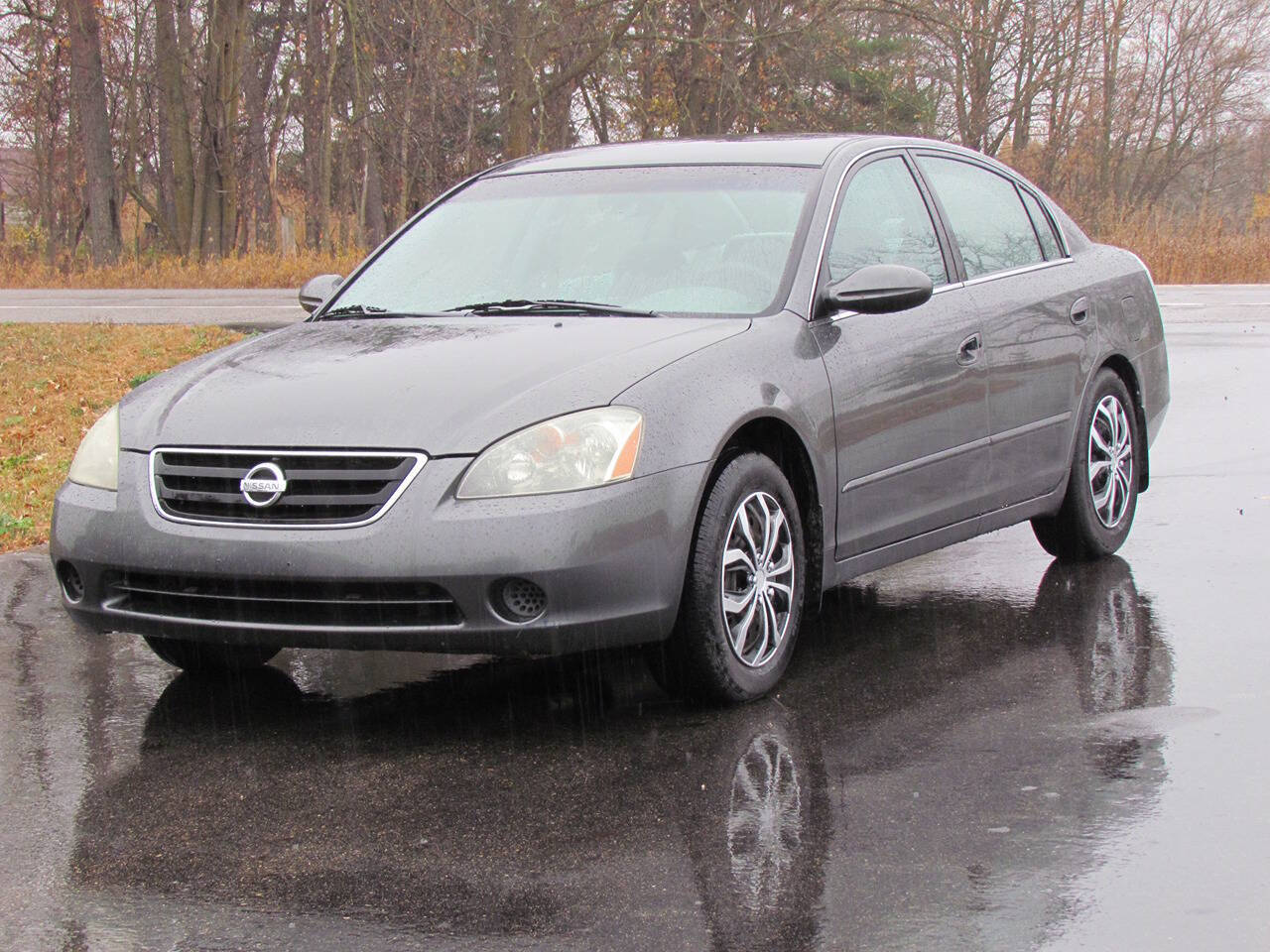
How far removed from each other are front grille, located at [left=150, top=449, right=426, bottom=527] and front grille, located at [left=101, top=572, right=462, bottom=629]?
0.17 m

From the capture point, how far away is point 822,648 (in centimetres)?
595

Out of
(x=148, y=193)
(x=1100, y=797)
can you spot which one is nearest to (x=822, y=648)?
(x=1100, y=797)

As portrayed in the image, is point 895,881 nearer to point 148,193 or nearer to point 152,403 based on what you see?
point 152,403

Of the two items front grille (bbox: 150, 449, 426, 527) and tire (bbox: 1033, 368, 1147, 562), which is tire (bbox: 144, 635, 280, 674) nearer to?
front grille (bbox: 150, 449, 426, 527)

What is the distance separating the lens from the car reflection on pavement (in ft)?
11.7

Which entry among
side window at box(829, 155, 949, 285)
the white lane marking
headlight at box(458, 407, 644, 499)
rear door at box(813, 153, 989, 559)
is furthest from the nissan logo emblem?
the white lane marking

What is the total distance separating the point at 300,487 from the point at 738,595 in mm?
1287

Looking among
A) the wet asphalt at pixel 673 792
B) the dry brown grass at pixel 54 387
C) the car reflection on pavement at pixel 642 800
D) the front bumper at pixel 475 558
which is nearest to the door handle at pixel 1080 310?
the wet asphalt at pixel 673 792

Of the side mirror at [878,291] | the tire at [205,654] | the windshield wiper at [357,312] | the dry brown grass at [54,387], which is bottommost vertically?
the dry brown grass at [54,387]

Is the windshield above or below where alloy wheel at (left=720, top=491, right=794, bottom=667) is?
above

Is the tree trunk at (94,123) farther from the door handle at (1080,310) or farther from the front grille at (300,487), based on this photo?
the front grille at (300,487)

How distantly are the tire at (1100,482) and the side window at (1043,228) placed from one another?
1.72 feet

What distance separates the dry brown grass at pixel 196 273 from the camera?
26172mm

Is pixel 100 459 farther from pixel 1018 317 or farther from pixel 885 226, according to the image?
pixel 1018 317
